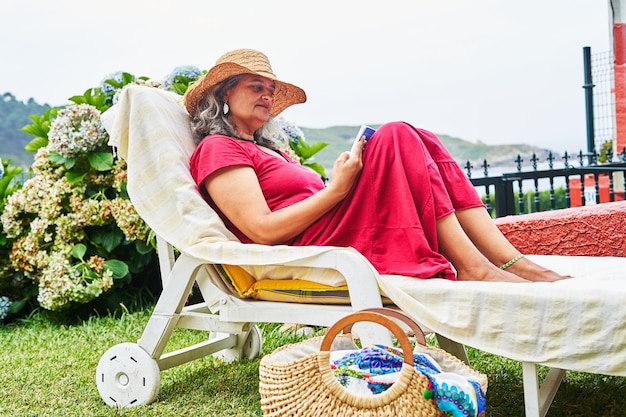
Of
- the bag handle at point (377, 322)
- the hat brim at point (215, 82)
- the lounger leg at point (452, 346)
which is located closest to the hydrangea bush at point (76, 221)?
the hat brim at point (215, 82)

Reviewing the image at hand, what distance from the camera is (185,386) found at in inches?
121

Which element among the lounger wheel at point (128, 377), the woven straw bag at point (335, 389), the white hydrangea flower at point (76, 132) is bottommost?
the lounger wheel at point (128, 377)

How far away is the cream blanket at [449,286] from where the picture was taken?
211 centimetres

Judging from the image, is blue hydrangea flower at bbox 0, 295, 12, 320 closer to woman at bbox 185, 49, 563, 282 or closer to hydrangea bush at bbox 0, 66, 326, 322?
hydrangea bush at bbox 0, 66, 326, 322

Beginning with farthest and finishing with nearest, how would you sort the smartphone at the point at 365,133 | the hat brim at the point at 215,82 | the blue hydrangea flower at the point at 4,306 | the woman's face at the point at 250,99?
the blue hydrangea flower at the point at 4,306 → the woman's face at the point at 250,99 → the hat brim at the point at 215,82 → the smartphone at the point at 365,133

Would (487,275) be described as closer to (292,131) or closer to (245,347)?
(245,347)

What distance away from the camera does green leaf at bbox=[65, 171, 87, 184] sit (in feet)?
15.8

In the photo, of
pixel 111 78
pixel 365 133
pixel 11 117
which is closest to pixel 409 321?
pixel 365 133

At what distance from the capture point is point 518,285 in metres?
2.22

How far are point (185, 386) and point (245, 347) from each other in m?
0.46

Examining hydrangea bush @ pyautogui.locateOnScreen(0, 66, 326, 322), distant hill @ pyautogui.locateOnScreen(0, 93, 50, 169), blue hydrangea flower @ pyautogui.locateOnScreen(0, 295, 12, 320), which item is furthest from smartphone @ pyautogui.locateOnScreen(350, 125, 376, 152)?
distant hill @ pyautogui.locateOnScreen(0, 93, 50, 169)

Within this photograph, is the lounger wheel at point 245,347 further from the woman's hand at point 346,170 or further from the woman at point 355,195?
the woman's hand at point 346,170

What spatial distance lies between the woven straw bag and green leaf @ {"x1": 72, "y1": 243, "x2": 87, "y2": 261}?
2.84 meters

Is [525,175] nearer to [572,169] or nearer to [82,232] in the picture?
[572,169]
